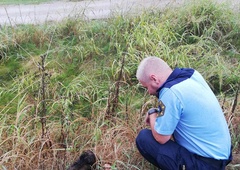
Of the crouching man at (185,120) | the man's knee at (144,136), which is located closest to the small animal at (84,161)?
the man's knee at (144,136)

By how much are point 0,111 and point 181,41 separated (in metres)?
2.80

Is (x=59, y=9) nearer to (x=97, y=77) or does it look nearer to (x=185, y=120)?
(x=97, y=77)

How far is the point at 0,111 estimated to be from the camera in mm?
4113

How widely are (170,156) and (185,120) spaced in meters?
0.34

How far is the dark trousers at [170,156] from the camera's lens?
2.77 metres

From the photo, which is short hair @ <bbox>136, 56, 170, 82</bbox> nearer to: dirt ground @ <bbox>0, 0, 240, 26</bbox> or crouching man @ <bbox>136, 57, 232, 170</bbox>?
crouching man @ <bbox>136, 57, 232, 170</bbox>

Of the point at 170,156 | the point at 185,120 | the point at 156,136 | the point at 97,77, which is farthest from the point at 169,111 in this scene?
the point at 97,77

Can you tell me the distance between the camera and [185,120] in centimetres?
269

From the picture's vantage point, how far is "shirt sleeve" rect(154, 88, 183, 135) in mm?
2580

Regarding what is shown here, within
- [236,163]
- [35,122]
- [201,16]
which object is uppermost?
[201,16]

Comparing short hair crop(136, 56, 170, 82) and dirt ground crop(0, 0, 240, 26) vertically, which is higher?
short hair crop(136, 56, 170, 82)

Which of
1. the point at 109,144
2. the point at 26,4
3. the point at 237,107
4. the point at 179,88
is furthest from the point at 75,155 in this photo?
the point at 26,4

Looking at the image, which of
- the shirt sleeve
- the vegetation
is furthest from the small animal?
the shirt sleeve

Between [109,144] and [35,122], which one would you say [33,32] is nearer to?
[35,122]
